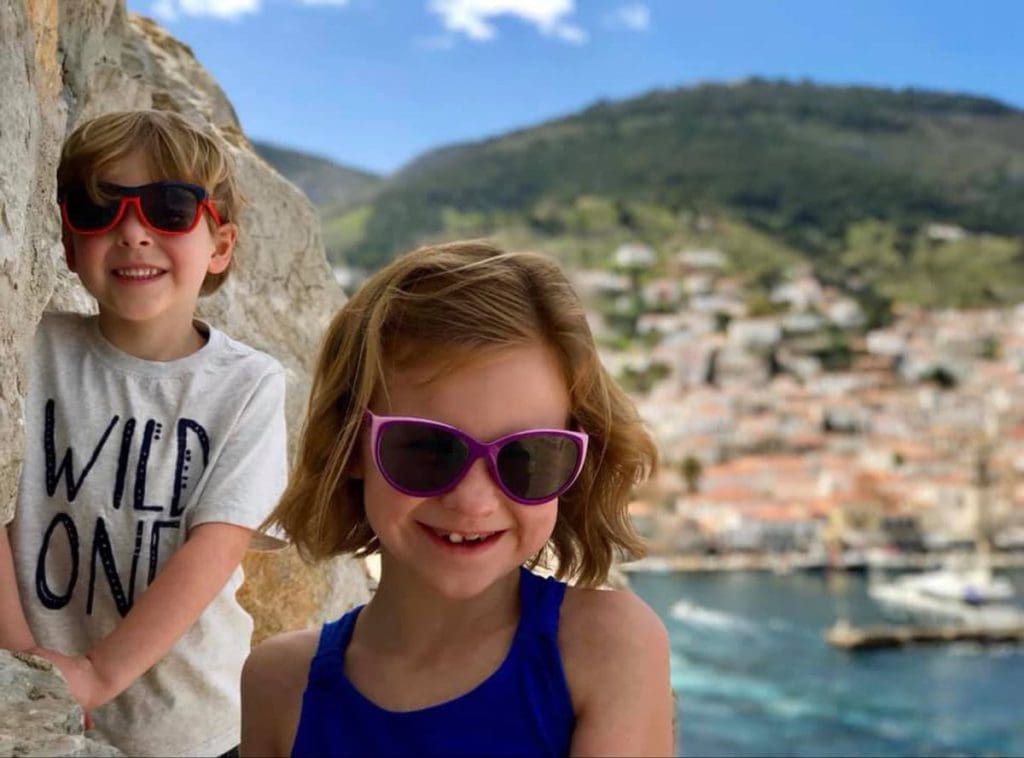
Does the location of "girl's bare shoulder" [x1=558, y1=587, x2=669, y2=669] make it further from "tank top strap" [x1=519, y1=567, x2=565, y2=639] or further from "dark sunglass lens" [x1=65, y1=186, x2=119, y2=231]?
"dark sunglass lens" [x1=65, y1=186, x2=119, y2=231]

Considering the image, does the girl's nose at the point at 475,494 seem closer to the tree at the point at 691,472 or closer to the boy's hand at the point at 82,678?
the boy's hand at the point at 82,678

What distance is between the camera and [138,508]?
1506 millimetres

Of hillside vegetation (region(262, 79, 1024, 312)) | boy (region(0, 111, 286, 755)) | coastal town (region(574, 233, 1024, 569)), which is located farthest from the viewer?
hillside vegetation (region(262, 79, 1024, 312))

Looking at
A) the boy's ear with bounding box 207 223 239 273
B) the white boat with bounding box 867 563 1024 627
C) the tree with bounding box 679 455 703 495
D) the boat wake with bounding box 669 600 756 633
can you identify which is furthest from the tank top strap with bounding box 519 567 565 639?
the tree with bounding box 679 455 703 495

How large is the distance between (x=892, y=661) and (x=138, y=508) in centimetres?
3825

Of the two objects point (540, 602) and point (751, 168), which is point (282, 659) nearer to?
point (540, 602)

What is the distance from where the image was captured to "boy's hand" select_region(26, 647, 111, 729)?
139 cm

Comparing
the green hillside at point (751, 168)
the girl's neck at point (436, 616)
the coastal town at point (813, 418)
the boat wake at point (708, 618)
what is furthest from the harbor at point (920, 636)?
the girl's neck at point (436, 616)

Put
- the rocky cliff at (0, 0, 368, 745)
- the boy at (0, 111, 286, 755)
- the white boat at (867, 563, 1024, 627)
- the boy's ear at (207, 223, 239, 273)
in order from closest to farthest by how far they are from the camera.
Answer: the rocky cliff at (0, 0, 368, 745) < the boy at (0, 111, 286, 755) < the boy's ear at (207, 223, 239, 273) < the white boat at (867, 563, 1024, 627)

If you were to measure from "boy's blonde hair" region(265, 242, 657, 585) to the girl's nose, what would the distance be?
0.09 metres

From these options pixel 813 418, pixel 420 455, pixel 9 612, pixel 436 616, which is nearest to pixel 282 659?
pixel 436 616

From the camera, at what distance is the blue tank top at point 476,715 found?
102 cm

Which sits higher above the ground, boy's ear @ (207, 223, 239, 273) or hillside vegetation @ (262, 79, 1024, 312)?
hillside vegetation @ (262, 79, 1024, 312)

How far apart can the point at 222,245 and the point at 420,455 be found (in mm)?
742
